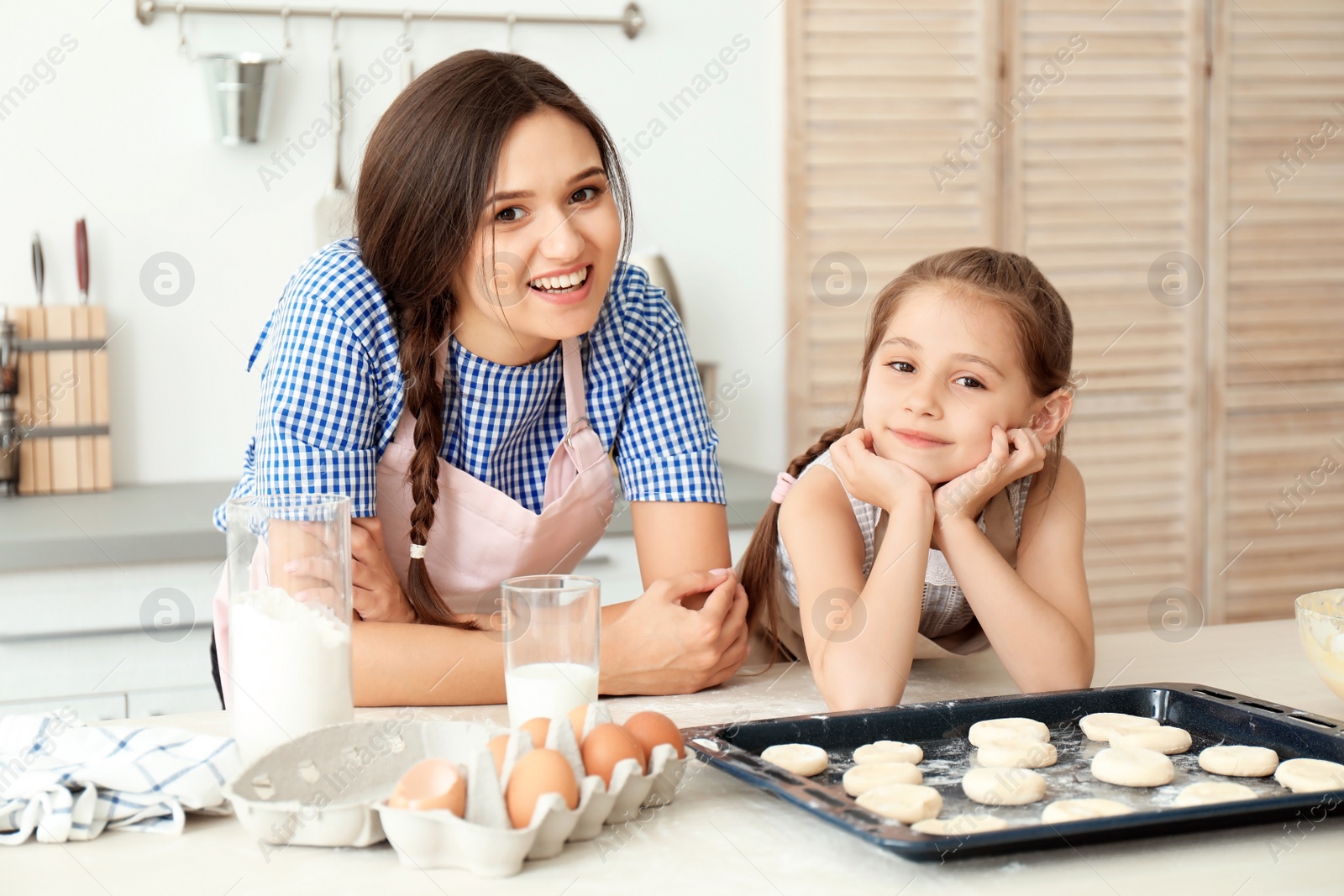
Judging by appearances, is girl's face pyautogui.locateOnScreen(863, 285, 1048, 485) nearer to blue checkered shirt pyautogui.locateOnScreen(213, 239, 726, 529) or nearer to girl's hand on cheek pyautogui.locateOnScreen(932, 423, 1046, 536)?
girl's hand on cheek pyautogui.locateOnScreen(932, 423, 1046, 536)

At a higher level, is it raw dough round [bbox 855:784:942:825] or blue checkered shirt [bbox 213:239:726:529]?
blue checkered shirt [bbox 213:239:726:529]

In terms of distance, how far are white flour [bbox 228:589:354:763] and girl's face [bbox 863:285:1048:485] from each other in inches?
23.7

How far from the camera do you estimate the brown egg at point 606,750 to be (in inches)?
28.8

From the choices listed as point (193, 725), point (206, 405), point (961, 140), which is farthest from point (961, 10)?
point (193, 725)

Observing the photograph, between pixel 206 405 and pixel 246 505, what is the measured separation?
1.68 m

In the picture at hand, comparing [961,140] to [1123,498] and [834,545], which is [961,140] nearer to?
[1123,498]

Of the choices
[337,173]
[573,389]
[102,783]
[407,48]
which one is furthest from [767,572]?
[407,48]

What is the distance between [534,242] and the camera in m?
1.19

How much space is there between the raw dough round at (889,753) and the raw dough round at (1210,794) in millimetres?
164

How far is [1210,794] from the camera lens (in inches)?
30.0

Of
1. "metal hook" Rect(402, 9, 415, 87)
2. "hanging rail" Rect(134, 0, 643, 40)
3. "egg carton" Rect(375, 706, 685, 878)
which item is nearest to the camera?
"egg carton" Rect(375, 706, 685, 878)

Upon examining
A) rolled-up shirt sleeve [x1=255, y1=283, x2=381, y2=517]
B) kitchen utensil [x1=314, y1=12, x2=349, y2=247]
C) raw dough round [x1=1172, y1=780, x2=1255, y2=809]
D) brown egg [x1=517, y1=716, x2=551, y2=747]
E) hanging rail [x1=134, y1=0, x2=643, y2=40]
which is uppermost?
hanging rail [x1=134, y1=0, x2=643, y2=40]

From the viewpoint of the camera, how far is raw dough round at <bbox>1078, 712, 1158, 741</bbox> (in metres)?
0.89

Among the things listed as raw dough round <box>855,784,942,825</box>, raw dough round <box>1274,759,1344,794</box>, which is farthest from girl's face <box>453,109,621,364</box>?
raw dough round <box>1274,759,1344,794</box>
